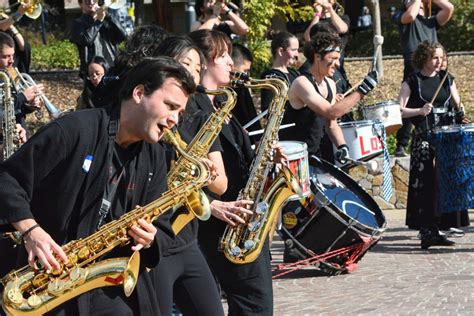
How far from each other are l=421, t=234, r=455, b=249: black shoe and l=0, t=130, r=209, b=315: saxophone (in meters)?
5.73

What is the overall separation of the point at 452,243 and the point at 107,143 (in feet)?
20.3

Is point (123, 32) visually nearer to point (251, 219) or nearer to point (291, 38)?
point (291, 38)

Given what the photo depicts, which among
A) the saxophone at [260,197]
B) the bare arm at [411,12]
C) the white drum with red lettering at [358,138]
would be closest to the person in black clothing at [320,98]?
the white drum with red lettering at [358,138]

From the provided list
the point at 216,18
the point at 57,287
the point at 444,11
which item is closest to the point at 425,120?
the point at 216,18

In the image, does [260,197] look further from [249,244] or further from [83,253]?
[83,253]

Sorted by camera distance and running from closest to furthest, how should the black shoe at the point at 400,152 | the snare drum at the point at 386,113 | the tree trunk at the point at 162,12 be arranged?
the snare drum at the point at 386,113
the black shoe at the point at 400,152
the tree trunk at the point at 162,12

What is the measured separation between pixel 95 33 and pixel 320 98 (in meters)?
3.01

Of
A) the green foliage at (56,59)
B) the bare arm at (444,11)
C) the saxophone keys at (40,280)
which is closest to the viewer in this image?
the saxophone keys at (40,280)

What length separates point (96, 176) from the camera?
4047 mm

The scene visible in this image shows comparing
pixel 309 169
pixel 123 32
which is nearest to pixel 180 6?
pixel 123 32

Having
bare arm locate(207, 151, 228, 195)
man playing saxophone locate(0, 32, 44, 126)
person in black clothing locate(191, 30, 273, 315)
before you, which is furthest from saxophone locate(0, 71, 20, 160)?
bare arm locate(207, 151, 228, 195)

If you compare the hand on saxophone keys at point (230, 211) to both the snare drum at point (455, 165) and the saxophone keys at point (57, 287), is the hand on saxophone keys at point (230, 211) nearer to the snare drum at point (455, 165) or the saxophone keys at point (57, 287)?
the saxophone keys at point (57, 287)

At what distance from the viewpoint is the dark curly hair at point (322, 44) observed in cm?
846

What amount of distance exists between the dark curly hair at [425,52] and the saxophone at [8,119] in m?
3.80
